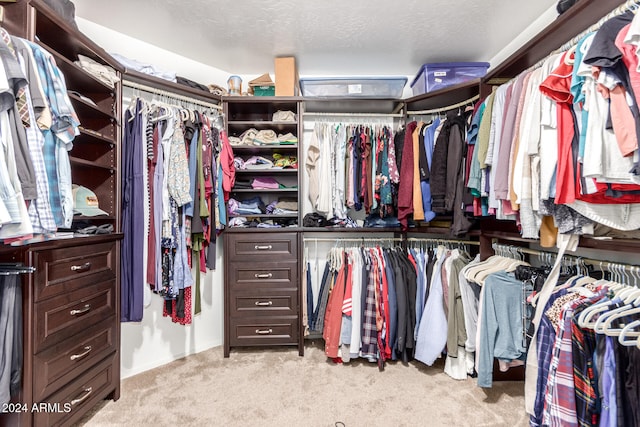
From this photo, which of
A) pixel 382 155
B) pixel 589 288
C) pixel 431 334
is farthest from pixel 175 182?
pixel 589 288

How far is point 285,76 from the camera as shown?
89.4 inches

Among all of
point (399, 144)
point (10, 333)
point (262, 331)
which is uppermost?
point (399, 144)

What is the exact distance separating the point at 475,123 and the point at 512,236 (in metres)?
0.70

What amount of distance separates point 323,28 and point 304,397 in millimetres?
2478

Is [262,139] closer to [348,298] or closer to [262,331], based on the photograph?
[348,298]

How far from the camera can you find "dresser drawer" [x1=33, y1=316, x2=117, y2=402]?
1.16m

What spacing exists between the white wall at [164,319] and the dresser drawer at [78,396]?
41 centimetres

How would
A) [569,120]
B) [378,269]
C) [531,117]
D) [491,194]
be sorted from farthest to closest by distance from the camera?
[378,269]
[491,194]
[531,117]
[569,120]

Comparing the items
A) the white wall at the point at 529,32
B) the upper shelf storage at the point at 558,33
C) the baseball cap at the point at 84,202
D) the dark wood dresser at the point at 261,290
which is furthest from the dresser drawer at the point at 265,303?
the white wall at the point at 529,32

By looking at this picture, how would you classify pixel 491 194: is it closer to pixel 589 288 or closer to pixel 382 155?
pixel 589 288

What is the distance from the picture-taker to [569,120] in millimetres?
1086

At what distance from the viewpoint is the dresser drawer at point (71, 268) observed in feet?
3.87

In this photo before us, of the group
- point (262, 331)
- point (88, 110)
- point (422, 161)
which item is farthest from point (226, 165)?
point (422, 161)

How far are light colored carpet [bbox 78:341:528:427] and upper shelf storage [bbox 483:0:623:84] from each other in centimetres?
201
